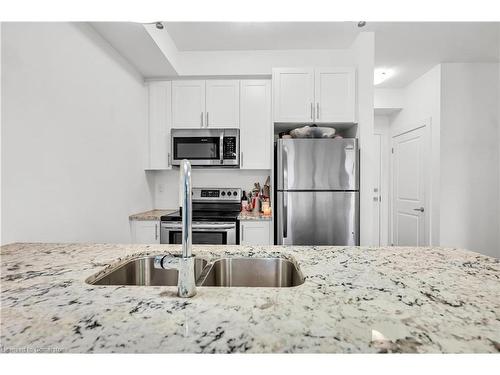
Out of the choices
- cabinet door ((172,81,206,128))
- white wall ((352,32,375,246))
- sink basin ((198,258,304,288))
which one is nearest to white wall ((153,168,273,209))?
cabinet door ((172,81,206,128))

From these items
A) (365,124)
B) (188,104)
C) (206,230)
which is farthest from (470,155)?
(188,104)

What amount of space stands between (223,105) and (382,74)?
86.7 inches

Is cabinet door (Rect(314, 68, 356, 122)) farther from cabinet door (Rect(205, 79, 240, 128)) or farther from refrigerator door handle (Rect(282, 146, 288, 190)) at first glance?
cabinet door (Rect(205, 79, 240, 128))

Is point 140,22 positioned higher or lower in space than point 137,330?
higher

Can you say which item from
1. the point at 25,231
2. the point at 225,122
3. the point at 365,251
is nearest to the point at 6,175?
the point at 25,231

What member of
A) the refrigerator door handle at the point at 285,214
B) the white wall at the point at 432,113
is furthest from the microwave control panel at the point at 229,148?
the white wall at the point at 432,113

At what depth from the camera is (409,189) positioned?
3.79 m

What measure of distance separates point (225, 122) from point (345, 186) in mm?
1422

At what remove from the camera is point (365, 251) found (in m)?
1.16

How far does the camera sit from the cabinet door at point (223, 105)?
2871 mm

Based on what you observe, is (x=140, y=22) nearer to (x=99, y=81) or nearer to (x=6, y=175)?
(x=99, y=81)

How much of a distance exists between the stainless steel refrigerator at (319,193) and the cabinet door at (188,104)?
40.7 inches

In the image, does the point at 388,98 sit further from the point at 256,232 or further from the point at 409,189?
the point at 256,232
